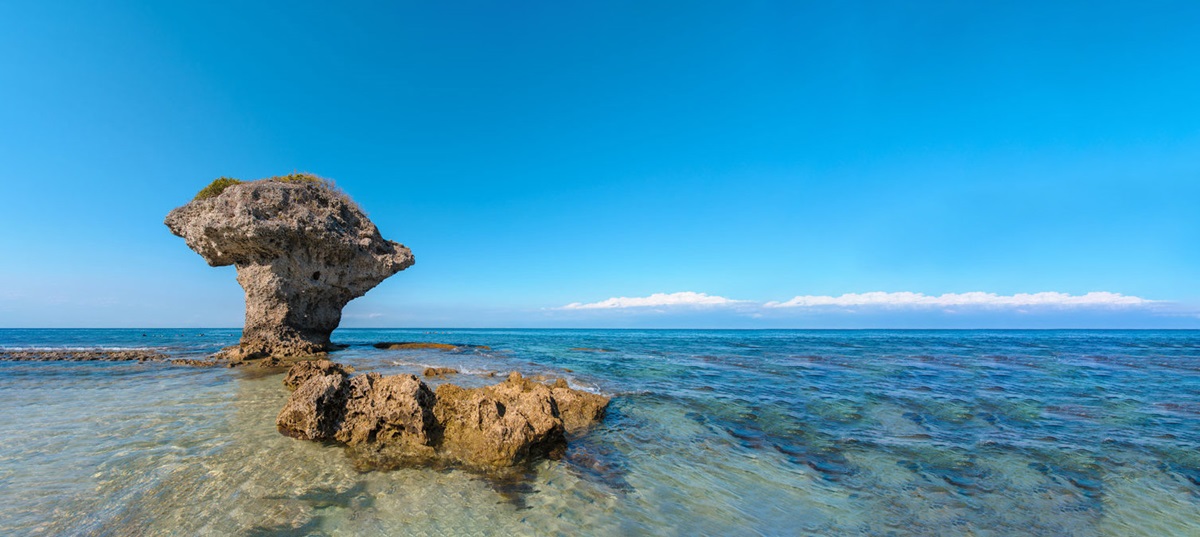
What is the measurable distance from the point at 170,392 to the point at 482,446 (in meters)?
10.4

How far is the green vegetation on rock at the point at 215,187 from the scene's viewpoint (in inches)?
878

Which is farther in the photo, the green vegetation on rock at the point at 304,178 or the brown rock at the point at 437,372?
the green vegetation on rock at the point at 304,178

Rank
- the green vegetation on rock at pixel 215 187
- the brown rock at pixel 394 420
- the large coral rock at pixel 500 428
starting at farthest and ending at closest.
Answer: the green vegetation on rock at pixel 215 187 < the brown rock at pixel 394 420 < the large coral rock at pixel 500 428

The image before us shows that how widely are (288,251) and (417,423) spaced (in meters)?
19.6

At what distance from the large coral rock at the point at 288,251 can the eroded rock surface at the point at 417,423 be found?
626 inches

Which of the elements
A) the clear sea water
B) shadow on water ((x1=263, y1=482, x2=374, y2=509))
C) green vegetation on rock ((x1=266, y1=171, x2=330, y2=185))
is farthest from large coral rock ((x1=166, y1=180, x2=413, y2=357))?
shadow on water ((x1=263, y1=482, x2=374, y2=509))

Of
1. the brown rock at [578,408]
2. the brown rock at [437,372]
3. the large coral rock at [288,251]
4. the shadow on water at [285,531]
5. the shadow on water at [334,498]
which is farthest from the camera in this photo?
the large coral rock at [288,251]

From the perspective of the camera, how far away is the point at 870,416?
10555 millimetres

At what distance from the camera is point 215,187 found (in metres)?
22.5

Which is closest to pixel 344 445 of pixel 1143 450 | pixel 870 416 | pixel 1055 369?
pixel 870 416

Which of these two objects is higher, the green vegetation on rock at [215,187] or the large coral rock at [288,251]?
the green vegetation on rock at [215,187]

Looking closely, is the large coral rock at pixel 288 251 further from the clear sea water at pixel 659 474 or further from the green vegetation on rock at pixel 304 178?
the clear sea water at pixel 659 474

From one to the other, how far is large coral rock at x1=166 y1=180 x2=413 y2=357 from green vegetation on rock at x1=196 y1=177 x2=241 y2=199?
3.53 feet

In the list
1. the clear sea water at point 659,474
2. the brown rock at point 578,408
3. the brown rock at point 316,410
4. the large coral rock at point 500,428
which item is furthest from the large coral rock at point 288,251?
the large coral rock at point 500,428
